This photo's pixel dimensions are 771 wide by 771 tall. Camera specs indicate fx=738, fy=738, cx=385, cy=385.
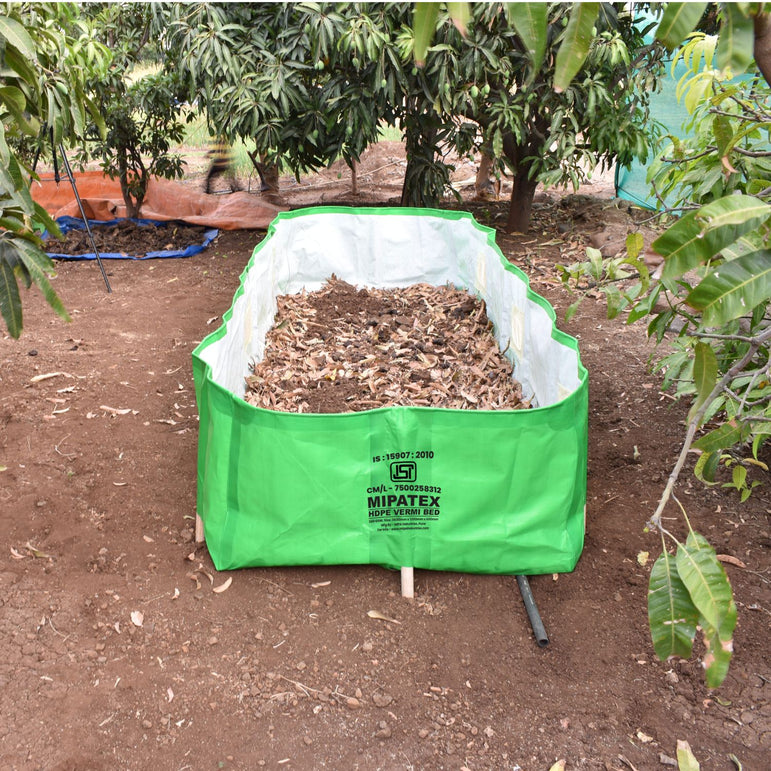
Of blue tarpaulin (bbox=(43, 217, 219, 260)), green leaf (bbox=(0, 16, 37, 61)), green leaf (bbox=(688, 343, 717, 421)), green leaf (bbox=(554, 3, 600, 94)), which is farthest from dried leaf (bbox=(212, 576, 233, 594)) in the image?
blue tarpaulin (bbox=(43, 217, 219, 260))

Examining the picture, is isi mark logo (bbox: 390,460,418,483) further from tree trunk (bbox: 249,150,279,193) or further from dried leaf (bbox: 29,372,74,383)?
tree trunk (bbox: 249,150,279,193)

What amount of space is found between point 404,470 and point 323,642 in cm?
61

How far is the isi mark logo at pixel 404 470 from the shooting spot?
242cm

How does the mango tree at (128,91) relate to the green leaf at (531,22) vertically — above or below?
below

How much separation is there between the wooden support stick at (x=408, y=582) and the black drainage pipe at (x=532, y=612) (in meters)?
0.38

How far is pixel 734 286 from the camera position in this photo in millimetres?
1133

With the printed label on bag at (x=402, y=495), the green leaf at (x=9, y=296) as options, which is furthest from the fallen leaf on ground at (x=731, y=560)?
the green leaf at (x=9, y=296)

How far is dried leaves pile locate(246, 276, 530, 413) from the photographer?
12.0ft

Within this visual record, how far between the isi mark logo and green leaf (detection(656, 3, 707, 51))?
1.73m

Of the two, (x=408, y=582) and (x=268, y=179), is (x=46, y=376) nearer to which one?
(x=408, y=582)

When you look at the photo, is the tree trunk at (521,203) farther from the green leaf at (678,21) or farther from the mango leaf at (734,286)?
the green leaf at (678,21)

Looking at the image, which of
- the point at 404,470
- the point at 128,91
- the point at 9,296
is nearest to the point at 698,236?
the point at 404,470

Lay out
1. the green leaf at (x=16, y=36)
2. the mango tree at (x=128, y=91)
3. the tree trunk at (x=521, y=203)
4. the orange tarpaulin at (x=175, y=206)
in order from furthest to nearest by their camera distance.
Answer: the orange tarpaulin at (x=175, y=206) → the tree trunk at (x=521, y=203) → the mango tree at (x=128, y=91) → the green leaf at (x=16, y=36)

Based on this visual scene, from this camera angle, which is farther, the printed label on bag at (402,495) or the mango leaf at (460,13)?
the printed label on bag at (402,495)
